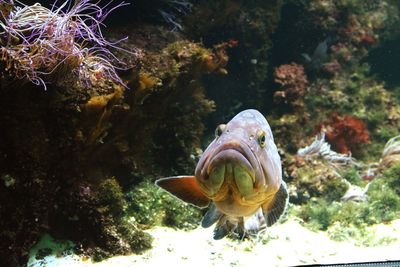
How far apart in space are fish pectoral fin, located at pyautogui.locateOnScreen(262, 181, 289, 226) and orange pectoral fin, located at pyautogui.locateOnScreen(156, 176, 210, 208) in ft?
1.54

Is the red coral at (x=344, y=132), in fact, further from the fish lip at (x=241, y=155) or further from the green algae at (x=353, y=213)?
the fish lip at (x=241, y=155)

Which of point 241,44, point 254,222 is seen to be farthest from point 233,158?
point 241,44

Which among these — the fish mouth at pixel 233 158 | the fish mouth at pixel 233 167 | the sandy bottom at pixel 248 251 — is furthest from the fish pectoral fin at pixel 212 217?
the sandy bottom at pixel 248 251

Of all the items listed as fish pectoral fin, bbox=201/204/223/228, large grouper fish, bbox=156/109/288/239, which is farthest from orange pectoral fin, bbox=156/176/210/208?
fish pectoral fin, bbox=201/204/223/228

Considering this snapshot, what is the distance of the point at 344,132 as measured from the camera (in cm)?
901

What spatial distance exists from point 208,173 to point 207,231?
121 inches

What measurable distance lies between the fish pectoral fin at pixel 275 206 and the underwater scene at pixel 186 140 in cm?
1

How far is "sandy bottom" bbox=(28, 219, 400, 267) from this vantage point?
4152 millimetres

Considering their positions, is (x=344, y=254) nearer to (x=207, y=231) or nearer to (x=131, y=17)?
(x=207, y=231)

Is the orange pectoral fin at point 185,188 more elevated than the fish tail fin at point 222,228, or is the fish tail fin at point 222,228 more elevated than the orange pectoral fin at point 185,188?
the orange pectoral fin at point 185,188

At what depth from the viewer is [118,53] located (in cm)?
518

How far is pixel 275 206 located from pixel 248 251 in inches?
74.5

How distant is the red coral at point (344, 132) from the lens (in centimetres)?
882

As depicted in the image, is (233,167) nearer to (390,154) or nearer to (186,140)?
(186,140)
